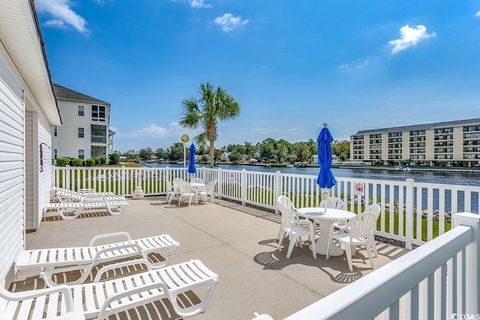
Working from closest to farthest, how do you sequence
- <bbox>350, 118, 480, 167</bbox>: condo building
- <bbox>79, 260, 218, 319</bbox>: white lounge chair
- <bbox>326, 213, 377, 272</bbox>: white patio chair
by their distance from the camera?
<bbox>79, 260, 218, 319</bbox>: white lounge chair < <bbox>326, 213, 377, 272</bbox>: white patio chair < <bbox>350, 118, 480, 167</bbox>: condo building

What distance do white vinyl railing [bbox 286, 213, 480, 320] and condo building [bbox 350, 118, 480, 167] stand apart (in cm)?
5511

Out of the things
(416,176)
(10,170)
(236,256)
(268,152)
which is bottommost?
(416,176)

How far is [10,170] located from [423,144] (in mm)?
63263

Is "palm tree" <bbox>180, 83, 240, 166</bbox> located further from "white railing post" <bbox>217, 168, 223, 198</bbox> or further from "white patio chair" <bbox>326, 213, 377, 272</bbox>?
"white patio chair" <bbox>326, 213, 377, 272</bbox>

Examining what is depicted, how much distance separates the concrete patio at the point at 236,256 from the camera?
289cm

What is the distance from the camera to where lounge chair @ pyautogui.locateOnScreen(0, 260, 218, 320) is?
7.10 ft

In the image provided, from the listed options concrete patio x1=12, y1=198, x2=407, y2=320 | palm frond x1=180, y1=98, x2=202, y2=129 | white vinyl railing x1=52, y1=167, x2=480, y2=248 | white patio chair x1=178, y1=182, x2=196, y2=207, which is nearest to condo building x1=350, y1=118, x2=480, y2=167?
white vinyl railing x1=52, y1=167, x2=480, y2=248

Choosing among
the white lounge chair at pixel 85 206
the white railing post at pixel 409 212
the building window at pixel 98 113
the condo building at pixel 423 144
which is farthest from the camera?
the condo building at pixel 423 144

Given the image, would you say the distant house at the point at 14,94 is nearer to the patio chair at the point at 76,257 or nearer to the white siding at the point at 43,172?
the patio chair at the point at 76,257

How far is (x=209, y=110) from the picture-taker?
13266 millimetres

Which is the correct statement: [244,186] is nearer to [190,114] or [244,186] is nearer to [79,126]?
[190,114]

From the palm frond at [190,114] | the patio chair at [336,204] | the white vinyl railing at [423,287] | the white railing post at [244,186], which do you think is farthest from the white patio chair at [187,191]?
the white vinyl railing at [423,287]

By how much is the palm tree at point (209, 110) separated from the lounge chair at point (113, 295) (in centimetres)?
1061

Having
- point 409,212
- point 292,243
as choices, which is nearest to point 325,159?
point 409,212
